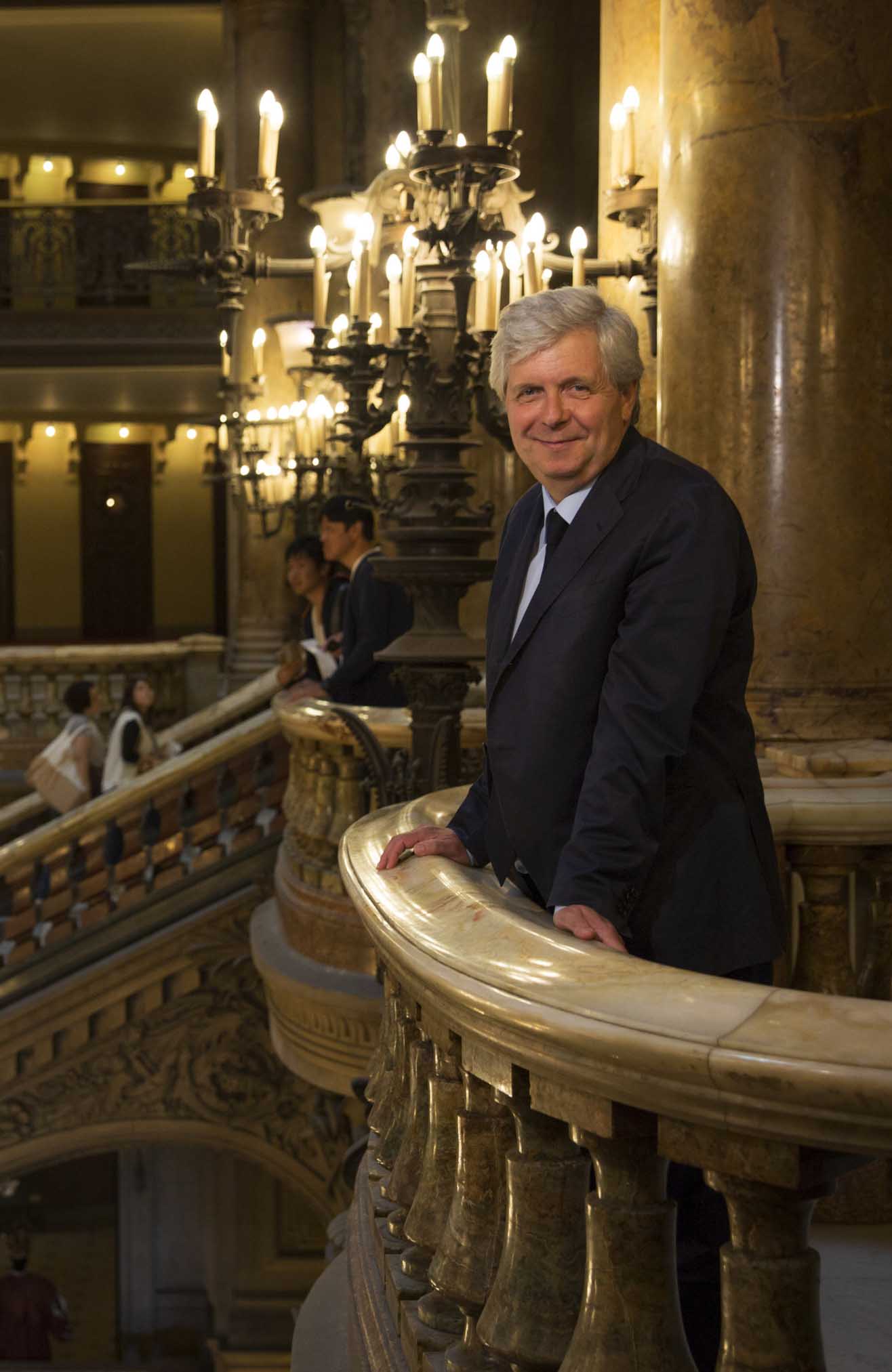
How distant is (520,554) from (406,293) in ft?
8.40

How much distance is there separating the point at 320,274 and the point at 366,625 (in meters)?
1.21

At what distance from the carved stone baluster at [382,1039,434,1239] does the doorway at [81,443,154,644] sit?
20.3 m

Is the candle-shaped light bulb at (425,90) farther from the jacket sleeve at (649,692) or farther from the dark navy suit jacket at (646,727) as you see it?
the jacket sleeve at (649,692)

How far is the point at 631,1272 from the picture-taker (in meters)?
1.57

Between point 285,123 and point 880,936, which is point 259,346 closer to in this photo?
point 285,123

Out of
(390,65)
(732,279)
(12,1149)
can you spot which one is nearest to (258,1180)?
(12,1149)

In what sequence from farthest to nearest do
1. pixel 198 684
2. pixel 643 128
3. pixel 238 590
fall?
1. pixel 198 684
2. pixel 238 590
3. pixel 643 128

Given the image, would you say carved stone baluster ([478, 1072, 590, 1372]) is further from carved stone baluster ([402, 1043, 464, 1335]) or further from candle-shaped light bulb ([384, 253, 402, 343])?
candle-shaped light bulb ([384, 253, 402, 343])

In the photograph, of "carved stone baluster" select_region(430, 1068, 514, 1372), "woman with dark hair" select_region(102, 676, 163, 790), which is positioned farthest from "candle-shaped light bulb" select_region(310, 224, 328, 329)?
"woman with dark hair" select_region(102, 676, 163, 790)

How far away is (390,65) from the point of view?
30.5 feet

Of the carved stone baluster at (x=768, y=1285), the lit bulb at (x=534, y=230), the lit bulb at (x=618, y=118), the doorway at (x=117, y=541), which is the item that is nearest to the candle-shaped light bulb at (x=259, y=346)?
the lit bulb at (x=618, y=118)

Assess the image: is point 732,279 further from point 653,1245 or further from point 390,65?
point 390,65

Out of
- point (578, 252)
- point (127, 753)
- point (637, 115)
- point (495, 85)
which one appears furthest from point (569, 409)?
point (127, 753)

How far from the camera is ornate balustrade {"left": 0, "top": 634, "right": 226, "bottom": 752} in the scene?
50.0 feet
